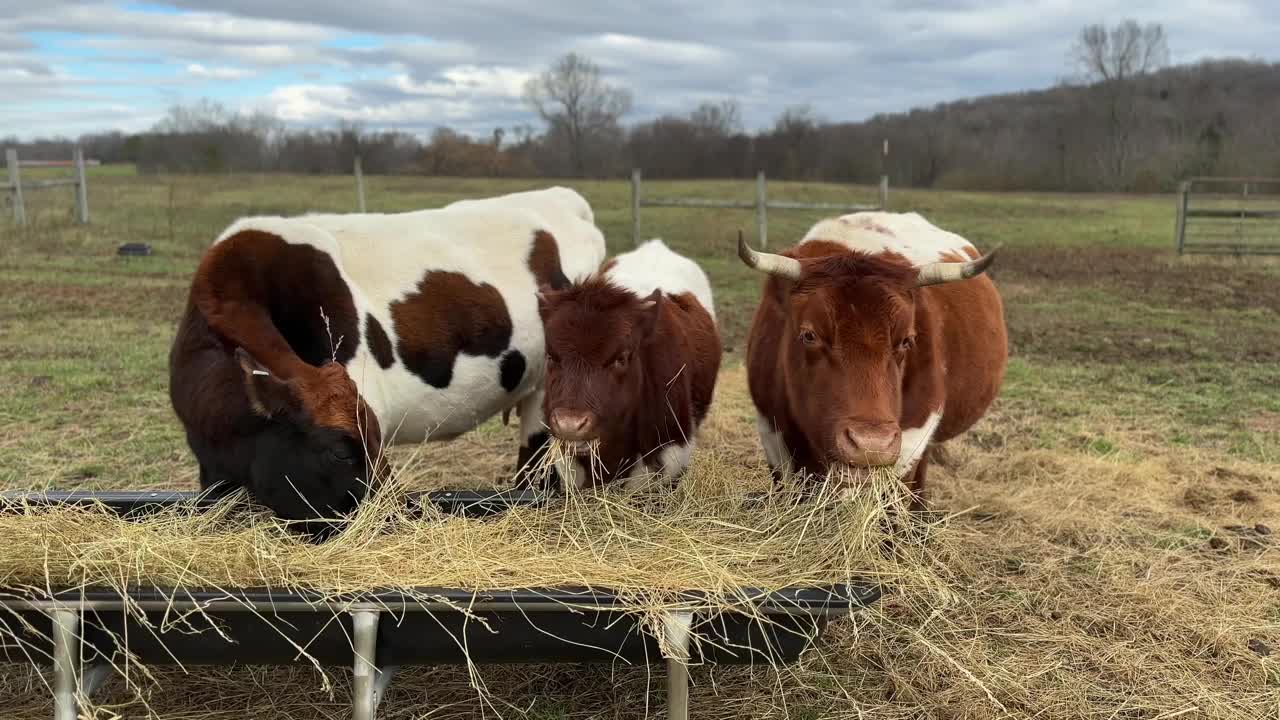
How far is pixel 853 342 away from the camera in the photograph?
3.42 meters

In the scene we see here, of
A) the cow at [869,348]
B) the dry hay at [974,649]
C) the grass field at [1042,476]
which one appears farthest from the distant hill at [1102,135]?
the cow at [869,348]

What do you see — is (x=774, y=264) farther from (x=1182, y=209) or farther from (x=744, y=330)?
(x=1182, y=209)

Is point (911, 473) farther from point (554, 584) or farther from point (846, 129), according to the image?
point (846, 129)

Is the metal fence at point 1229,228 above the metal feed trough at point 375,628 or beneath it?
above

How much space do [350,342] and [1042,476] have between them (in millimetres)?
4443

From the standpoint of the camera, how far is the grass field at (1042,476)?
3.65 meters

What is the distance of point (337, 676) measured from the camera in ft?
12.0

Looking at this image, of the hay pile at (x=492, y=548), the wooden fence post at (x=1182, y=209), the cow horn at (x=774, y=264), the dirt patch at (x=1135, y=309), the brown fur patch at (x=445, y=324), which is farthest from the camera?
the wooden fence post at (x=1182, y=209)

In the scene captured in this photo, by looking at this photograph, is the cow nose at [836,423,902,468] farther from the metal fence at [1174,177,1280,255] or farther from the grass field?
the metal fence at [1174,177,1280,255]

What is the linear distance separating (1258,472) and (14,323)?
478 inches

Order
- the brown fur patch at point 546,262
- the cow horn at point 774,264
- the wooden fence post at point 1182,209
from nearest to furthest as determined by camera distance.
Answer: the cow horn at point 774,264
the brown fur patch at point 546,262
the wooden fence post at point 1182,209

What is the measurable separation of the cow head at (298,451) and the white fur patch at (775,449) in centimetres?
184

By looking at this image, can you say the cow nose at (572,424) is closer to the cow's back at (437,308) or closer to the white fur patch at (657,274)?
the cow's back at (437,308)

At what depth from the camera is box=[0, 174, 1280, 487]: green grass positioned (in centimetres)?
670
